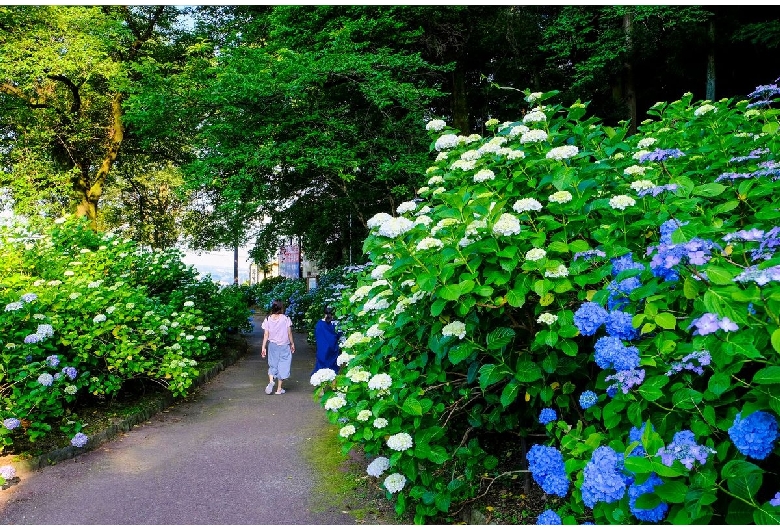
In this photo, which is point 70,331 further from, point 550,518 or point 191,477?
point 550,518

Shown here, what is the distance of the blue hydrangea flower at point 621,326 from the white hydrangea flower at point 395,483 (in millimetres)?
1933

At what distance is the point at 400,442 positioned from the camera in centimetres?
329

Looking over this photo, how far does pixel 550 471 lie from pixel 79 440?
5286 millimetres

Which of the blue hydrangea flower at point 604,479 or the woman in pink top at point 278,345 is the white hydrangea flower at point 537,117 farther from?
the woman in pink top at point 278,345

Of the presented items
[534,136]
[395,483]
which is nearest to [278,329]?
[395,483]

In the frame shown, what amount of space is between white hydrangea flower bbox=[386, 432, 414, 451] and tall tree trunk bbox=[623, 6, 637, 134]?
11370 millimetres

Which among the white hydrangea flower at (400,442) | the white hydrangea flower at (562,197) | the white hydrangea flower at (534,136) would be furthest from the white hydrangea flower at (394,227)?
the white hydrangea flower at (400,442)

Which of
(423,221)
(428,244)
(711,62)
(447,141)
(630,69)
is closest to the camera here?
(428,244)

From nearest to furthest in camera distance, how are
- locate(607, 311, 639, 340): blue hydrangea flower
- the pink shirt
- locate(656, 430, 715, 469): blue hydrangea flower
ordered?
locate(656, 430, 715, 469): blue hydrangea flower
locate(607, 311, 639, 340): blue hydrangea flower
the pink shirt

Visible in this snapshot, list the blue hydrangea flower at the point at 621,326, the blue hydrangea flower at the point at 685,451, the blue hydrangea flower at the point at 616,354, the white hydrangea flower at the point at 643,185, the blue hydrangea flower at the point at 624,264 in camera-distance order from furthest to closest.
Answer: the white hydrangea flower at the point at 643,185 < the blue hydrangea flower at the point at 624,264 < the blue hydrangea flower at the point at 621,326 < the blue hydrangea flower at the point at 616,354 < the blue hydrangea flower at the point at 685,451

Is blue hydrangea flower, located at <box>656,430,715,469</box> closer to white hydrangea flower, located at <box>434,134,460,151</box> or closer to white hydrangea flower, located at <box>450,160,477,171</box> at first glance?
white hydrangea flower, located at <box>450,160,477,171</box>

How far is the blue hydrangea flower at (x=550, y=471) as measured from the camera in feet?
8.50

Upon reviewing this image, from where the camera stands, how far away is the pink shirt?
9531 millimetres

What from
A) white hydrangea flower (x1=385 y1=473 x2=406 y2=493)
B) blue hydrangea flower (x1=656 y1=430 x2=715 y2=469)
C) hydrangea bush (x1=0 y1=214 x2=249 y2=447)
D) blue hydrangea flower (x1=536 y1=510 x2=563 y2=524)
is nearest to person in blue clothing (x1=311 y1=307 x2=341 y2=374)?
hydrangea bush (x1=0 y1=214 x2=249 y2=447)
